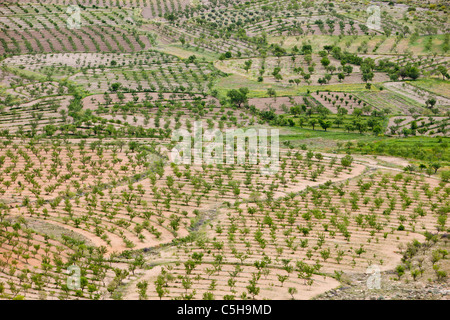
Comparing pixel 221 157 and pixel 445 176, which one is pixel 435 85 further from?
pixel 221 157

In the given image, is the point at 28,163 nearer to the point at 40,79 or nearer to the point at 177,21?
the point at 40,79

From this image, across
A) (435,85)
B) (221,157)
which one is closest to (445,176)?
(221,157)

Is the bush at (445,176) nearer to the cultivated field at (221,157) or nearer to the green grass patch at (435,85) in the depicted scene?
the cultivated field at (221,157)

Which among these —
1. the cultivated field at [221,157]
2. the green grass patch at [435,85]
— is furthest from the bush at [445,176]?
the green grass patch at [435,85]

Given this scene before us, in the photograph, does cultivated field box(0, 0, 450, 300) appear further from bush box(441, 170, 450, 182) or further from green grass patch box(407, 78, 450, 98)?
green grass patch box(407, 78, 450, 98)

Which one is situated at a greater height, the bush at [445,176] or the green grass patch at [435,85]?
the green grass patch at [435,85]

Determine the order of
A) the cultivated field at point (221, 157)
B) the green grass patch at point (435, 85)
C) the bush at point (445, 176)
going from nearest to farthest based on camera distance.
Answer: the cultivated field at point (221, 157)
the bush at point (445, 176)
the green grass patch at point (435, 85)

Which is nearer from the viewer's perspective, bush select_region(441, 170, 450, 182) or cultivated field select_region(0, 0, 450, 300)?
cultivated field select_region(0, 0, 450, 300)

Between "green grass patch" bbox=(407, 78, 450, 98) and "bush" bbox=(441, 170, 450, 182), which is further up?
"green grass patch" bbox=(407, 78, 450, 98)

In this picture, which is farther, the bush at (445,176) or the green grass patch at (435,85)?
the green grass patch at (435,85)

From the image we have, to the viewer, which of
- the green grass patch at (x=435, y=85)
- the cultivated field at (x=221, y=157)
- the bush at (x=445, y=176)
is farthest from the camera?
the green grass patch at (x=435, y=85)

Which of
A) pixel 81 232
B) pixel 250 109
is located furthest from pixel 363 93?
pixel 81 232

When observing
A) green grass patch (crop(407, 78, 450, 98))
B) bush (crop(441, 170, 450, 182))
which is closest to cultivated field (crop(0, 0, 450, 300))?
bush (crop(441, 170, 450, 182))
